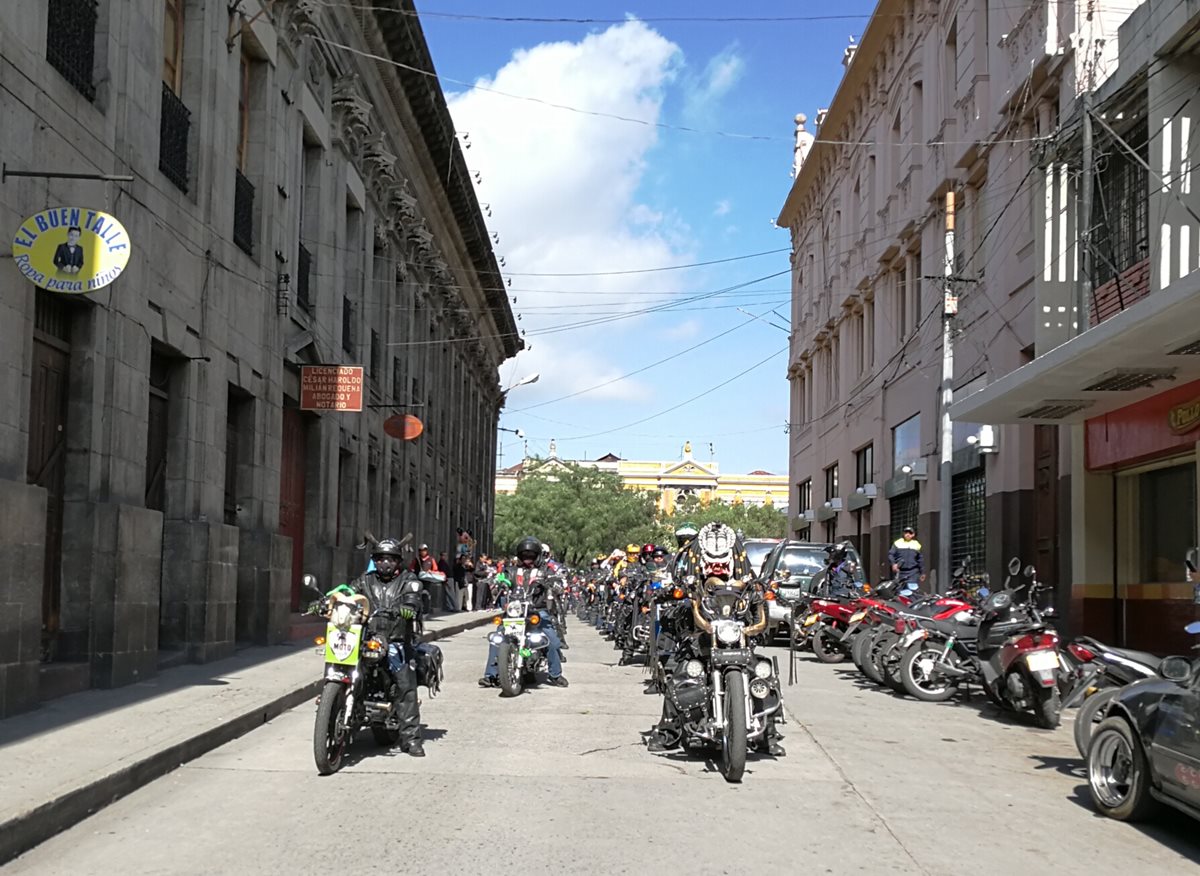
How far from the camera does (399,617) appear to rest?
9.23m

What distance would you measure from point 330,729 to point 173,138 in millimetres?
8788

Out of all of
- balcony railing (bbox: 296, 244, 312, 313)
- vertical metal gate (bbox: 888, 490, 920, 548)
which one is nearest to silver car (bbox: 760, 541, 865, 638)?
vertical metal gate (bbox: 888, 490, 920, 548)

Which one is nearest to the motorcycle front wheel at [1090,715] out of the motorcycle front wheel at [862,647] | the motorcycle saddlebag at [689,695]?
the motorcycle saddlebag at [689,695]

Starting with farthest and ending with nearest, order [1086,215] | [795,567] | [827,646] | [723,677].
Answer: [795,567], [827,646], [1086,215], [723,677]

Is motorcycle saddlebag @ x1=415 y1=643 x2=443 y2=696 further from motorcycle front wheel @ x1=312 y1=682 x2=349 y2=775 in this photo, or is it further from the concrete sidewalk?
the concrete sidewalk

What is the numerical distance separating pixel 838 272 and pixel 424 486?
47.8ft

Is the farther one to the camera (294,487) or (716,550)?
(294,487)

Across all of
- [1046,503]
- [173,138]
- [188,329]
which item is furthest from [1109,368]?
[173,138]

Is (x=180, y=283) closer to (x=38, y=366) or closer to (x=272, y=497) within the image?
(x=38, y=366)

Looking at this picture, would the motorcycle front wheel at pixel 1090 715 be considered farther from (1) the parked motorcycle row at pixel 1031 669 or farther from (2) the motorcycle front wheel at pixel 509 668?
(2) the motorcycle front wheel at pixel 509 668

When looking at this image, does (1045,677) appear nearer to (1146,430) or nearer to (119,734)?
Answer: (1146,430)

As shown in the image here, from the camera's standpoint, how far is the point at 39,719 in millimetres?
9789

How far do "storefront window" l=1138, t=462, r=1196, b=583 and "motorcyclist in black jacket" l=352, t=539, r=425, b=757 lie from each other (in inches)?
446

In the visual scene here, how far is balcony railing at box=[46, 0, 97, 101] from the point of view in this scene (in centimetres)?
1141
